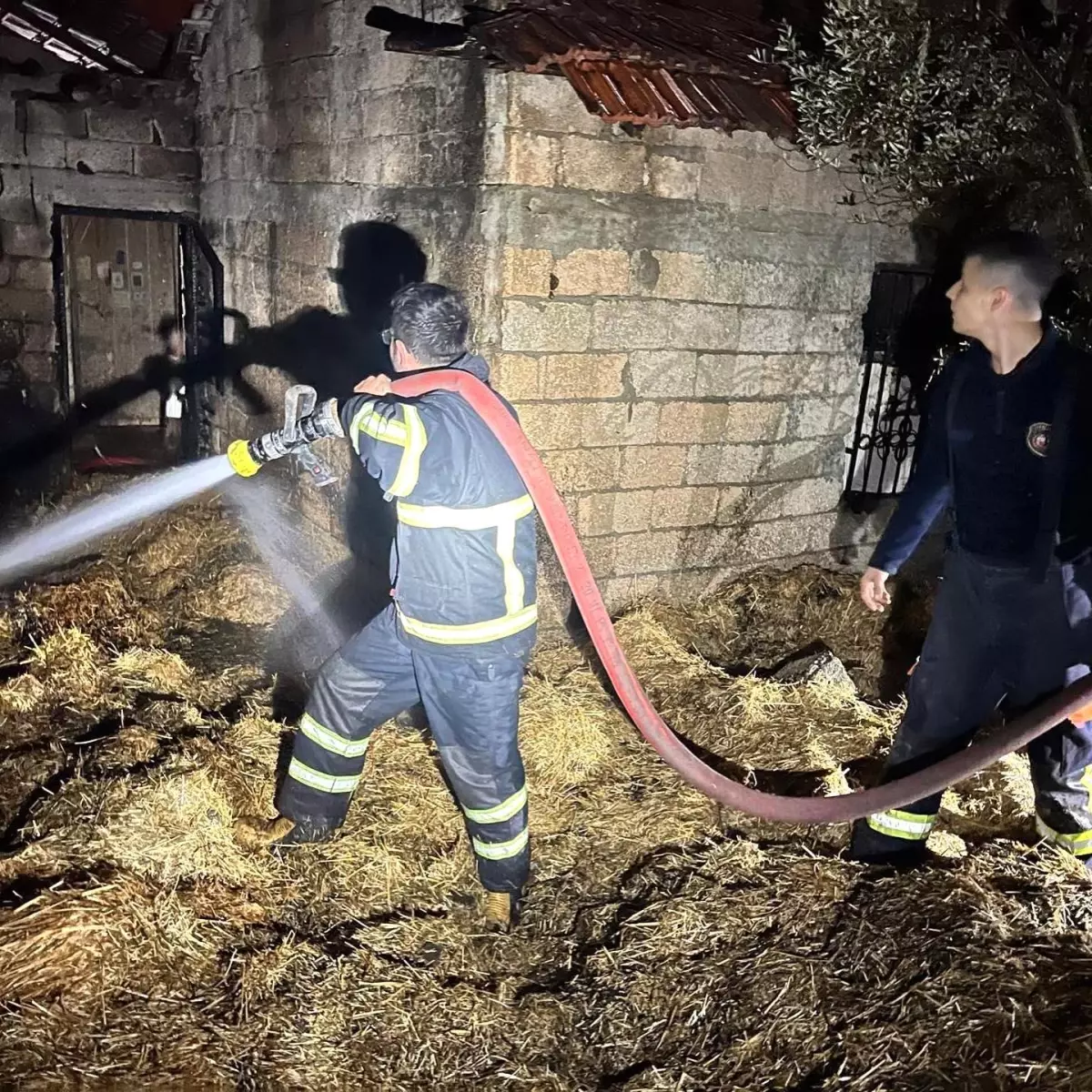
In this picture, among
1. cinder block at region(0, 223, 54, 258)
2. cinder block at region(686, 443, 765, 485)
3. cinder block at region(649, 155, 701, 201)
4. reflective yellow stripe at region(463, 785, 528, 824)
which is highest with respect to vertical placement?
cinder block at region(649, 155, 701, 201)

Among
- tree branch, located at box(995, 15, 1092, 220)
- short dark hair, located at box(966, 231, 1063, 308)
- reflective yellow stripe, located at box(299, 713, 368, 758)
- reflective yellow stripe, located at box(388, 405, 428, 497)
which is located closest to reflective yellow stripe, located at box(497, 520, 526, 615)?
reflective yellow stripe, located at box(388, 405, 428, 497)

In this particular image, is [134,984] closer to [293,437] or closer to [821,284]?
[293,437]

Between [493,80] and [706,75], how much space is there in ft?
3.92

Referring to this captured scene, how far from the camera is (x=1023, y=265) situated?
338 cm

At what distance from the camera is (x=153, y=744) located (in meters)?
4.70

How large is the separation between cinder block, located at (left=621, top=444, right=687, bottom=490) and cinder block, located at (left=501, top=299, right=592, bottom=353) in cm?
85

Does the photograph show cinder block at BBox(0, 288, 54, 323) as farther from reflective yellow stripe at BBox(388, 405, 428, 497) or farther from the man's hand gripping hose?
reflective yellow stripe at BBox(388, 405, 428, 497)

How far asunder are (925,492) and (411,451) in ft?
6.98

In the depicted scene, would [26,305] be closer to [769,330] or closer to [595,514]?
[595,514]

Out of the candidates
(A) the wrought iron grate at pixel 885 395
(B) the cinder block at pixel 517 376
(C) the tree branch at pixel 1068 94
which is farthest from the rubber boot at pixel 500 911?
(C) the tree branch at pixel 1068 94

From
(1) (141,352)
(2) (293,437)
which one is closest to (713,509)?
(2) (293,437)

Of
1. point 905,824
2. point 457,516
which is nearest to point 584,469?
point 457,516

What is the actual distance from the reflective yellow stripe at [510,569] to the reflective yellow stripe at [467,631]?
0.05m

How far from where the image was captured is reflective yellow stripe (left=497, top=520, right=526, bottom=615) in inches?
140
